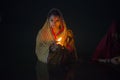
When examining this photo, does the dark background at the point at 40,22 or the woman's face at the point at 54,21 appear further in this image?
the dark background at the point at 40,22

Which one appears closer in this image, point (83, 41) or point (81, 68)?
point (81, 68)

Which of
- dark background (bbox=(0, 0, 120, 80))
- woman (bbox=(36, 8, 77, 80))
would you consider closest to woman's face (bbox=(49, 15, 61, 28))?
woman (bbox=(36, 8, 77, 80))

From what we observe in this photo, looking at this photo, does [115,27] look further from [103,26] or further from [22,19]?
[22,19]

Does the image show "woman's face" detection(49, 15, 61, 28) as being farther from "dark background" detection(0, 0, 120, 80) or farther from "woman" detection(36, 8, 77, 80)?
"dark background" detection(0, 0, 120, 80)

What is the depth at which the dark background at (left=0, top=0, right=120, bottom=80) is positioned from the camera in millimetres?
1387

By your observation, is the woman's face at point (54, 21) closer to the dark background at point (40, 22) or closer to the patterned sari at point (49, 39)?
the patterned sari at point (49, 39)

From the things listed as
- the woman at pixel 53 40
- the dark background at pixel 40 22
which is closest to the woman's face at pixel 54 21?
the woman at pixel 53 40

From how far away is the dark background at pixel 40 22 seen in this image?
54.6 inches

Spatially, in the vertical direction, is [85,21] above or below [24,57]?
above

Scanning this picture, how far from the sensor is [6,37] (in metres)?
1.41

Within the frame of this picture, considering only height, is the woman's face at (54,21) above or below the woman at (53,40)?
above

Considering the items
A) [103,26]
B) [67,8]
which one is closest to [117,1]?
[103,26]

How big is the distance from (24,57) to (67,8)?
35 cm

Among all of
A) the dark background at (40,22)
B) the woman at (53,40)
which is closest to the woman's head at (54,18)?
the woman at (53,40)
